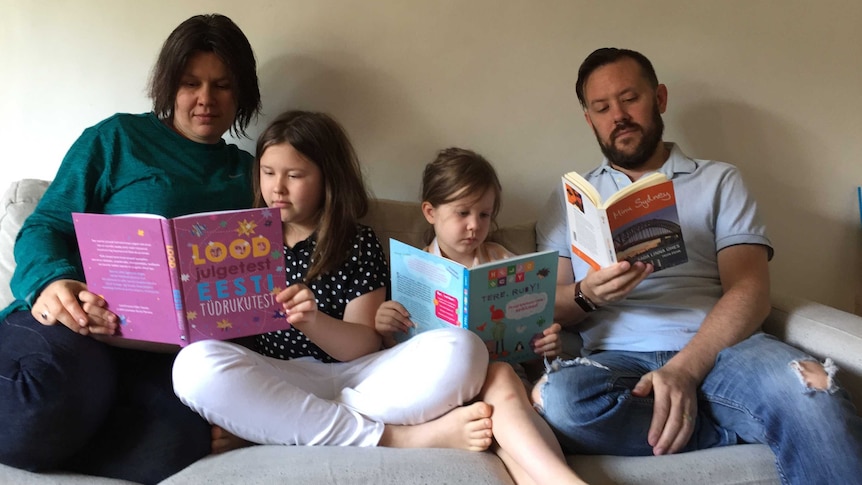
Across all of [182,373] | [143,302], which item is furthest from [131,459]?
[143,302]

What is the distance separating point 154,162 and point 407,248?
2.43 ft

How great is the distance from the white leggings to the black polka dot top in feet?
0.66

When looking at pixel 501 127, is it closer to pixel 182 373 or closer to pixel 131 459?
pixel 182 373

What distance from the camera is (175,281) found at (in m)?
1.26

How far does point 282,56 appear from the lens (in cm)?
195

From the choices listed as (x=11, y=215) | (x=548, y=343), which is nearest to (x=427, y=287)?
(x=548, y=343)

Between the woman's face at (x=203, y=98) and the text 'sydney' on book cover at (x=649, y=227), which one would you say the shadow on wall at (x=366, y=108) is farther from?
the text 'sydney' on book cover at (x=649, y=227)

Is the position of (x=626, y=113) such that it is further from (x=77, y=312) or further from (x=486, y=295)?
(x=77, y=312)

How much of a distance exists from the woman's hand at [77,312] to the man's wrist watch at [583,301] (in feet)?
3.60

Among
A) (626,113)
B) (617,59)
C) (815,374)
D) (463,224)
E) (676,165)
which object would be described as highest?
(617,59)

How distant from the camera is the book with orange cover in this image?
1357 millimetres

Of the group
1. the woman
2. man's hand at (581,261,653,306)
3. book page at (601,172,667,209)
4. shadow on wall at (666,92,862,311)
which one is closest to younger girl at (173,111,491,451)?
the woman

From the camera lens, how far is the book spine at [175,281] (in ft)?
4.05

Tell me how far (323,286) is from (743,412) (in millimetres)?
1014
